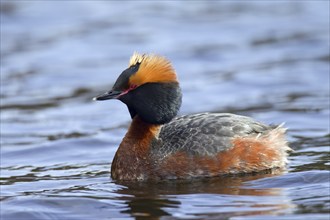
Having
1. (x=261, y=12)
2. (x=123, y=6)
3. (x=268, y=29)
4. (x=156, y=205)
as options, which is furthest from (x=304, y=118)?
(x=123, y=6)

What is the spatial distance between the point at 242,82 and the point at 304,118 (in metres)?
3.37

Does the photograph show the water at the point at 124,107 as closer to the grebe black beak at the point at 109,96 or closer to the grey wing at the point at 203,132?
the grey wing at the point at 203,132

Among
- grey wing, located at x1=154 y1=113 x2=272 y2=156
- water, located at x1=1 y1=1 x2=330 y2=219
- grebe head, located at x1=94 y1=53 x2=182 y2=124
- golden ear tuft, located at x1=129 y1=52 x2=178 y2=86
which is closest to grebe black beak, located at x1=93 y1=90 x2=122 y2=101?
grebe head, located at x1=94 y1=53 x2=182 y2=124

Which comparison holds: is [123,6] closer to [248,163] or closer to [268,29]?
[268,29]

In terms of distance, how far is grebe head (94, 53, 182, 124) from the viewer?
1160 centimetres

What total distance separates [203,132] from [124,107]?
589 cm

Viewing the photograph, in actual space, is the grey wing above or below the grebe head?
below

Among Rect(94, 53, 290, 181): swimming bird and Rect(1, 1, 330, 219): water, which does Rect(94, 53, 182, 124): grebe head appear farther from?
Rect(1, 1, 330, 219): water

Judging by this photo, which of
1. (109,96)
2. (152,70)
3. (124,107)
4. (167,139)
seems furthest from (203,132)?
(124,107)

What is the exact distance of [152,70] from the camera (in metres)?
11.6

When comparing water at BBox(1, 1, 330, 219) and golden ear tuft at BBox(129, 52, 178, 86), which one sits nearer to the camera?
water at BBox(1, 1, 330, 219)

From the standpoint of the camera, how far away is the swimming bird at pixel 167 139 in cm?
1162

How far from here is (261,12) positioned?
83.1 feet

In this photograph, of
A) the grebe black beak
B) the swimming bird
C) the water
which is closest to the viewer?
the water
